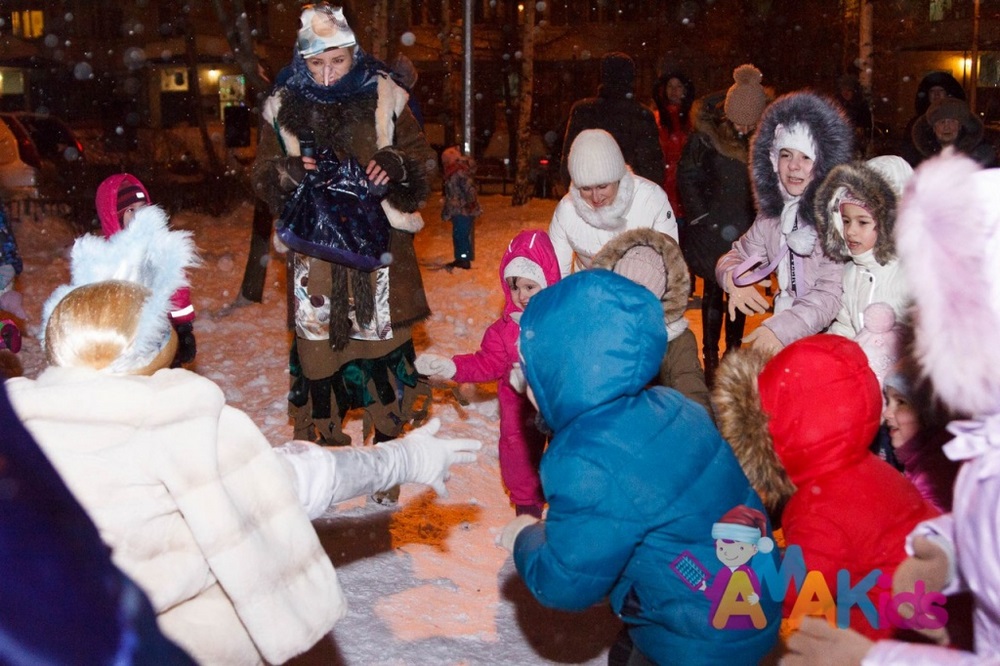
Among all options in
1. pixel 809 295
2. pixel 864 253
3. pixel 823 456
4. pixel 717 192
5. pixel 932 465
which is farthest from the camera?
pixel 717 192

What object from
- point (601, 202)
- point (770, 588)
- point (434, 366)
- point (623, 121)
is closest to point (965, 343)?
point (770, 588)

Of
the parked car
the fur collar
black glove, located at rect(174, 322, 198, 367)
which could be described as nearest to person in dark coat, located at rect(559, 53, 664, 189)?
black glove, located at rect(174, 322, 198, 367)

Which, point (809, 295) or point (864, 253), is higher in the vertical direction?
point (864, 253)

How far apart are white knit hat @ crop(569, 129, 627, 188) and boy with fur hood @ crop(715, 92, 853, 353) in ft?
2.23

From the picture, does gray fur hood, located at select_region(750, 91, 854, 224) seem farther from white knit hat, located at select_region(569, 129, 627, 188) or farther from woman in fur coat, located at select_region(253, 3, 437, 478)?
woman in fur coat, located at select_region(253, 3, 437, 478)

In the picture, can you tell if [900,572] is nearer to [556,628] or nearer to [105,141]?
[556,628]

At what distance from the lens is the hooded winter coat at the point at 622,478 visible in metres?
2.50

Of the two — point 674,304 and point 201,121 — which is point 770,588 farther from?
point 201,121

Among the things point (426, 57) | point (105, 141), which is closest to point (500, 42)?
point (426, 57)

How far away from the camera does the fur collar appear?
298cm

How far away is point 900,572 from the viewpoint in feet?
8.10

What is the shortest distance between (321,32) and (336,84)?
23 centimetres

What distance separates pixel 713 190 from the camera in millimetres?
6742

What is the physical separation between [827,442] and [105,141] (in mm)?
20272
